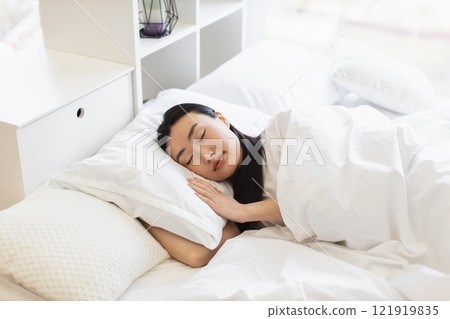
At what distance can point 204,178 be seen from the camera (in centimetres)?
113

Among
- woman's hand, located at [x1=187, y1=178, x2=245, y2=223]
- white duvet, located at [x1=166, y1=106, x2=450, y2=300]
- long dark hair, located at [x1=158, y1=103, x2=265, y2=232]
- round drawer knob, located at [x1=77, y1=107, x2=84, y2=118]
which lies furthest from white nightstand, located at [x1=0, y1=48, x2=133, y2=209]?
white duvet, located at [x1=166, y1=106, x2=450, y2=300]

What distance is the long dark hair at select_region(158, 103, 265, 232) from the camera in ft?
3.79

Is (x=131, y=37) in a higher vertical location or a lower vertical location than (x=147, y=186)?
higher

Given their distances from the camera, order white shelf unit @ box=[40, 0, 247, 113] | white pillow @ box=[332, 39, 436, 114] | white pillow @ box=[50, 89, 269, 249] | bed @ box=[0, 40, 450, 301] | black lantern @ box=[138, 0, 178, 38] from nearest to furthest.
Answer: bed @ box=[0, 40, 450, 301] < white pillow @ box=[50, 89, 269, 249] < white shelf unit @ box=[40, 0, 247, 113] < black lantern @ box=[138, 0, 178, 38] < white pillow @ box=[332, 39, 436, 114]

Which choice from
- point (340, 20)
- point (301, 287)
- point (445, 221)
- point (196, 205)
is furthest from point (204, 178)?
point (340, 20)

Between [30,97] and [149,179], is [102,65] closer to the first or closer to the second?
[30,97]

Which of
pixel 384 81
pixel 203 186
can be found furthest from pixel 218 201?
pixel 384 81

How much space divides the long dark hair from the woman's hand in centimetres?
6

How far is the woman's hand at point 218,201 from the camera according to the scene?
107 centimetres

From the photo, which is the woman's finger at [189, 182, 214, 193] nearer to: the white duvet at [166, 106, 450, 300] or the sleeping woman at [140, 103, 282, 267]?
the sleeping woman at [140, 103, 282, 267]

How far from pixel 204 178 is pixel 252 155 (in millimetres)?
137

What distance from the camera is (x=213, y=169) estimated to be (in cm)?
112

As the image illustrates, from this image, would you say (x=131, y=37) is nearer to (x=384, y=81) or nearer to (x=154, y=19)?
(x=154, y=19)

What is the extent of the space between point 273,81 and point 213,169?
543mm
